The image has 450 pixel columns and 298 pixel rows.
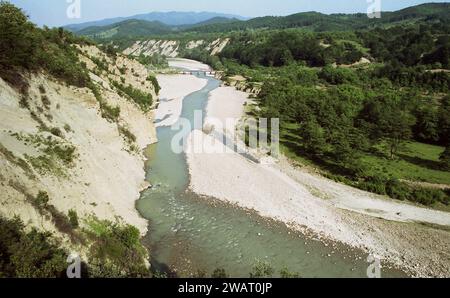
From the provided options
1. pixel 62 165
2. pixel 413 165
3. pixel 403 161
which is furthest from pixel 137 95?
pixel 413 165

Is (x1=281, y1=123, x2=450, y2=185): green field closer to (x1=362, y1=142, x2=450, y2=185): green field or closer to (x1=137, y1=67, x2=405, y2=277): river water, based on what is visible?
(x1=362, y1=142, x2=450, y2=185): green field

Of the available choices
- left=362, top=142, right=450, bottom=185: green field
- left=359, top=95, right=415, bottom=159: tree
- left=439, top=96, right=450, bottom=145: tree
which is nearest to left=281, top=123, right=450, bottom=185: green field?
left=362, top=142, right=450, bottom=185: green field

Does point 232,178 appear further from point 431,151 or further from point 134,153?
point 431,151

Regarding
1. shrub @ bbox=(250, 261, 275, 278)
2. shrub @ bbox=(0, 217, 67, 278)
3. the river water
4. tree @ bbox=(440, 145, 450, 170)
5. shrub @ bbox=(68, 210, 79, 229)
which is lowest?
the river water

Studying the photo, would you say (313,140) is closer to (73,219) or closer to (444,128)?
(444,128)

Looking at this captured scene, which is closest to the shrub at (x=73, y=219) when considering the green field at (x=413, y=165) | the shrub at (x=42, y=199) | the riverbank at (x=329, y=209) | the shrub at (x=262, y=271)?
the shrub at (x=42, y=199)

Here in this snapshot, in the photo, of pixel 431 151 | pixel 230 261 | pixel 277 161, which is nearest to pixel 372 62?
pixel 431 151

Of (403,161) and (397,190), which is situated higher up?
(403,161)
